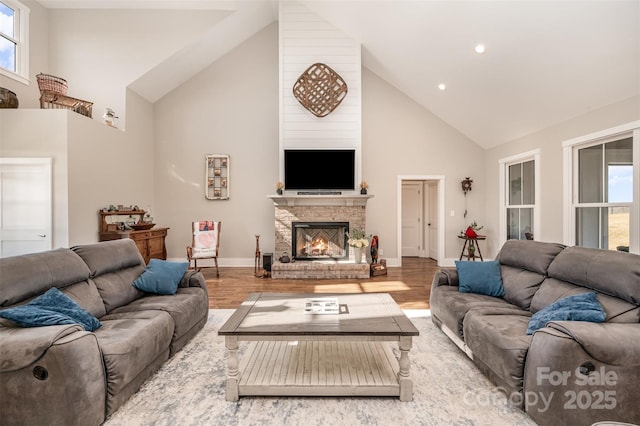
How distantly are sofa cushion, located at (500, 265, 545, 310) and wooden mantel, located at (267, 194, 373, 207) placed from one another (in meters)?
3.04

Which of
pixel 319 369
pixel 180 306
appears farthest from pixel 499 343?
pixel 180 306

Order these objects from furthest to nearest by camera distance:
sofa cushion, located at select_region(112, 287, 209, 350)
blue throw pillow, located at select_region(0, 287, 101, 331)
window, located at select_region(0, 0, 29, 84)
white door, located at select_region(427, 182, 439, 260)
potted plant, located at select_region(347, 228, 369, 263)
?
white door, located at select_region(427, 182, 439, 260) < potted plant, located at select_region(347, 228, 369, 263) < window, located at select_region(0, 0, 29, 84) < sofa cushion, located at select_region(112, 287, 209, 350) < blue throw pillow, located at select_region(0, 287, 101, 331)

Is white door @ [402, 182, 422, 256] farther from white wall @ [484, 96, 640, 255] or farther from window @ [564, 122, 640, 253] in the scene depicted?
window @ [564, 122, 640, 253]

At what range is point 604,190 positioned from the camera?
366 centimetres

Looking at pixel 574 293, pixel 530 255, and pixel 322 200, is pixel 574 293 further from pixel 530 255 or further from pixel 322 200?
pixel 322 200

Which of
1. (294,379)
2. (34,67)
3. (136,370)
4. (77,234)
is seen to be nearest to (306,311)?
(294,379)

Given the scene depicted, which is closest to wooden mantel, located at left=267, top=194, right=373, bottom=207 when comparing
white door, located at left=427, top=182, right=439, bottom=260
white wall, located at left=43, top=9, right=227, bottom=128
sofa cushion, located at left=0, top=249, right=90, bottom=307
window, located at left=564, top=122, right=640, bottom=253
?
white door, located at left=427, top=182, right=439, bottom=260

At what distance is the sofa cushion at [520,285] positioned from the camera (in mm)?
2607

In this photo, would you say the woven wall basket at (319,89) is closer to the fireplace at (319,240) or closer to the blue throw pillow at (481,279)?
the fireplace at (319,240)

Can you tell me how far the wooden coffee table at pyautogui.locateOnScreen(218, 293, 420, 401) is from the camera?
1.95 m

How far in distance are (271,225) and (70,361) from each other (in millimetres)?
4884

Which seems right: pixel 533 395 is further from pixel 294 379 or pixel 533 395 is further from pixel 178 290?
pixel 178 290

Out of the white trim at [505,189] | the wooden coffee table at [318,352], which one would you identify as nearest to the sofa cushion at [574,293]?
the wooden coffee table at [318,352]

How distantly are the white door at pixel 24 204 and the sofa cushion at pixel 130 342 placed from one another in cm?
297
